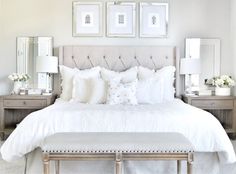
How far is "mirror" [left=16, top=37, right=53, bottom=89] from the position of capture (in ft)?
18.4

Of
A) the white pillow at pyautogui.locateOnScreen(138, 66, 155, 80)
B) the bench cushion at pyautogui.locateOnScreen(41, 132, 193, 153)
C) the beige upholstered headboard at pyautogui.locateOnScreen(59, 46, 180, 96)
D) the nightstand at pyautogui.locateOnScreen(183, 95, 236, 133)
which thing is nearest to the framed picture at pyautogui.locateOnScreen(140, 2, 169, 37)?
the beige upholstered headboard at pyautogui.locateOnScreen(59, 46, 180, 96)

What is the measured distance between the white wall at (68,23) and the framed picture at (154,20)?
0.10 meters

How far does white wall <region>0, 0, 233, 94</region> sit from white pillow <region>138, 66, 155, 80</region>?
553 mm

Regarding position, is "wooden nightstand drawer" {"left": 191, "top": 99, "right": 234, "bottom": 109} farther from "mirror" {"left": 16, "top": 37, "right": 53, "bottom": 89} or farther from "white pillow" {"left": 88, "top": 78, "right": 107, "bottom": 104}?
"mirror" {"left": 16, "top": 37, "right": 53, "bottom": 89}

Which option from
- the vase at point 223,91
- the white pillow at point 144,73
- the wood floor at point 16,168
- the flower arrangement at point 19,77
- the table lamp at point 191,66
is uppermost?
the table lamp at point 191,66

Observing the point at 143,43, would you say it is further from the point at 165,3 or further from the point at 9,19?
the point at 9,19

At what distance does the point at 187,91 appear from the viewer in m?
5.53

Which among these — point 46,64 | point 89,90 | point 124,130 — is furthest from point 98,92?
point 124,130

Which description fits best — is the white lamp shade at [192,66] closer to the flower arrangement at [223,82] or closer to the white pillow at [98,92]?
the flower arrangement at [223,82]

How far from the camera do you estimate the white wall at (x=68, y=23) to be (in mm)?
5637

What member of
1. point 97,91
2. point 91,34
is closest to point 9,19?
point 91,34

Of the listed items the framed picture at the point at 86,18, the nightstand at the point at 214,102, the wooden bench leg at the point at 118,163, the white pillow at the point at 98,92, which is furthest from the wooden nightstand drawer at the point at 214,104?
the wooden bench leg at the point at 118,163

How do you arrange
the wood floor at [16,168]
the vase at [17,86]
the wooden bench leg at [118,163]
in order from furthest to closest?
the vase at [17,86] < the wood floor at [16,168] < the wooden bench leg at [118,163]

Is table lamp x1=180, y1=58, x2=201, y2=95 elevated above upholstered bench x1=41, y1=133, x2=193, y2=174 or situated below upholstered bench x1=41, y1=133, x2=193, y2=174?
above
